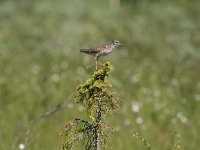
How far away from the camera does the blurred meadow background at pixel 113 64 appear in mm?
13961

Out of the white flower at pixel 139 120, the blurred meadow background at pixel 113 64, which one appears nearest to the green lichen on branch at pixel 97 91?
the blurred meadow background at pixel 113 64

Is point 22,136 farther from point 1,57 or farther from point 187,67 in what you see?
point 187,67

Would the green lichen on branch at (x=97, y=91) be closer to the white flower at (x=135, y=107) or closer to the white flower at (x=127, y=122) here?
the white flower at (x=127, y=122)

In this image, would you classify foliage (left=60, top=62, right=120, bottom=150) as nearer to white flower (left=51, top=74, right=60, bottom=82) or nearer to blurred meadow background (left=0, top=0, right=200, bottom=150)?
blurred meadow background (left=0, top=0, right=200, bottom=150)

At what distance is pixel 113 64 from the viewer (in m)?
19.1

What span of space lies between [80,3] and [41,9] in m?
2.23

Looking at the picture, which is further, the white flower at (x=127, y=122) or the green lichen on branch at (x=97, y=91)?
the white flower at (x=127, y=122)

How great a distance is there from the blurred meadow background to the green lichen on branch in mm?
2880

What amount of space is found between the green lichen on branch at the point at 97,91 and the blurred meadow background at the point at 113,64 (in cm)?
288

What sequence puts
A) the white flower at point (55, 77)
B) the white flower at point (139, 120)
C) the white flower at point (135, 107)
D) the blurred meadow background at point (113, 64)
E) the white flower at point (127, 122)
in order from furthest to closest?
the white flower at point (55, 77)
the white flower at point (135, 107)
the white flower at point (139, 120)
the white flower at point (127, 122)
the blurred meadow background at point (113, 64)

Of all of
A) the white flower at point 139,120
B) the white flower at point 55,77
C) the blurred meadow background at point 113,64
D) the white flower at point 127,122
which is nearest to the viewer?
the blurred meadow background at point 113,64

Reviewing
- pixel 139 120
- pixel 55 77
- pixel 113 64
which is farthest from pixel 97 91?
pixel 113 64

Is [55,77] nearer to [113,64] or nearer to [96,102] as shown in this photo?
[113,64]

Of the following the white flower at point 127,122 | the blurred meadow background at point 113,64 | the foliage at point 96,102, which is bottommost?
the blurred meadow background at point 113,64
